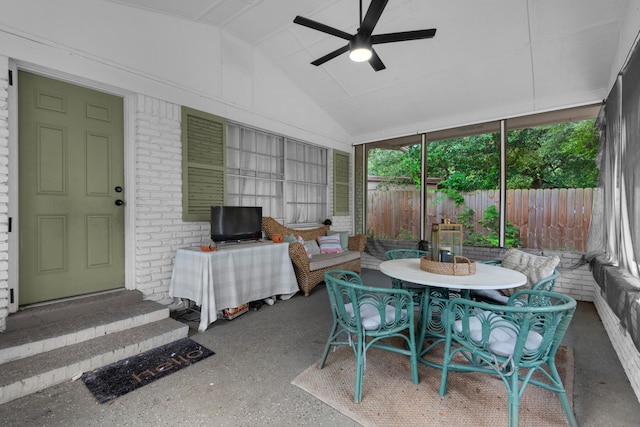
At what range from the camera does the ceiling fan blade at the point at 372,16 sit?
208 cm

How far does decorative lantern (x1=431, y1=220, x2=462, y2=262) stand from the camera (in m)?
2.31

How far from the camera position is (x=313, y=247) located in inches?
191

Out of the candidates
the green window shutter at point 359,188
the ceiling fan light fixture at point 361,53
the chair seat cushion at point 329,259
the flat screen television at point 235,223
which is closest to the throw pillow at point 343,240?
the chair seat cushion at point 329,259

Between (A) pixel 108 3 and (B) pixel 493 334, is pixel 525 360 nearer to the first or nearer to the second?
(B) pixel 493 334

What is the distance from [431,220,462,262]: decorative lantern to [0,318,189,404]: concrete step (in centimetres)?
234

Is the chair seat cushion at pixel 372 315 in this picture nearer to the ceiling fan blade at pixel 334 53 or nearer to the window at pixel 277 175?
the ceiling fan blade at pixel 334 53

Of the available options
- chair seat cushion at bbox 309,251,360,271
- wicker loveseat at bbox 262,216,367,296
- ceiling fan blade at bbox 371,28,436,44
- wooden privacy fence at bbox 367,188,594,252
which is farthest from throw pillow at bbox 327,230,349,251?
ceiling fan blade at bbox 371,28,436,44

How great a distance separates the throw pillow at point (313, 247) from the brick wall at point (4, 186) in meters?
3.31

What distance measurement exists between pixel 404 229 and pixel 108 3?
509 cm

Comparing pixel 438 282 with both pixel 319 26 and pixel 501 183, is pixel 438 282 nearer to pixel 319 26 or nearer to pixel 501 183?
pixel 319 26

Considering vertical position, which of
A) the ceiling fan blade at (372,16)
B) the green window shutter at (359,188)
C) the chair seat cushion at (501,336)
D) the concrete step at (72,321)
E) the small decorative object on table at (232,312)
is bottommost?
the small decorative object on table at (232,312)

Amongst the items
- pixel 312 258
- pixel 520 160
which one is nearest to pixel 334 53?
pixel 312 258

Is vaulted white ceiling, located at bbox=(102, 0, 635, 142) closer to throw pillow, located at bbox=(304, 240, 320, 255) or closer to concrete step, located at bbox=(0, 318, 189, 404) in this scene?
throw pillow, located at bbox=(304, 240, 320, 255)

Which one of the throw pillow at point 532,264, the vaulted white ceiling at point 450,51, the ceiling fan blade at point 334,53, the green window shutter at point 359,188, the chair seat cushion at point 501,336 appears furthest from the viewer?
the green window shutter at point 359,188
